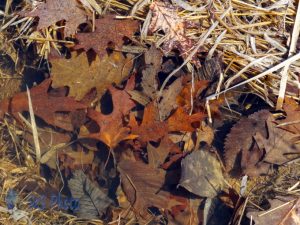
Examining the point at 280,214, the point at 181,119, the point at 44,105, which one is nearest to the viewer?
the point at 280,214

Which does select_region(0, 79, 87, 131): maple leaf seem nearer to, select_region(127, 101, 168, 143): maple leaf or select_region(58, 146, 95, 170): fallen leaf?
select_region(58, 146, 95, 170): fallen leaf

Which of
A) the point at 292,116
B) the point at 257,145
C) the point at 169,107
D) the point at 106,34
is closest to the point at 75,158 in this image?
the point at 169,107

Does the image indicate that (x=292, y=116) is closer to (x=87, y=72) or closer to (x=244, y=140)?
(x=244, y=140)

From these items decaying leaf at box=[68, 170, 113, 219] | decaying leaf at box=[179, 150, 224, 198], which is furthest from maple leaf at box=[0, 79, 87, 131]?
decaying leaf at box=[179, 150, 224, 198]

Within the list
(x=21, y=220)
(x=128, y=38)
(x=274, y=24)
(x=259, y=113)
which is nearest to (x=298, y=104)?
(x=259, y=113)

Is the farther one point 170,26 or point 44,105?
point 44,105

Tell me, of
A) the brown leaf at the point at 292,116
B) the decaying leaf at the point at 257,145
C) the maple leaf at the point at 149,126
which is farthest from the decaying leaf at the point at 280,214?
the maple leaf at the point at 149,126
